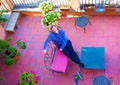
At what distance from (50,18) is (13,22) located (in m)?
1.36

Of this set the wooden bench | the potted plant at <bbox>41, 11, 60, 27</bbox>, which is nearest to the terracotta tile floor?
the wooden bench

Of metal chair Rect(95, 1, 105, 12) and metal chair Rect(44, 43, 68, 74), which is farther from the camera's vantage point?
metal chair Rect(95, 1, 105, 12)

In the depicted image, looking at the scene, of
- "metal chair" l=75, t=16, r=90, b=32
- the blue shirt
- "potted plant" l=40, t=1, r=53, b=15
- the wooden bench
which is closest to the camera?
the blue shirt

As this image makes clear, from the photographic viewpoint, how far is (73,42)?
7090 millimetres

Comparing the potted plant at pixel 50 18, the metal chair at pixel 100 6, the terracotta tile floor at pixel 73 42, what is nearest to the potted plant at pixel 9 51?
the terracotta tile floor at pixel 73 42

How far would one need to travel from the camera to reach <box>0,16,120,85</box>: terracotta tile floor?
6508mm

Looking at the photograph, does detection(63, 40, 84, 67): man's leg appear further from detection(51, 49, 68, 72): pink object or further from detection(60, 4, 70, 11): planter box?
detection(60, 4, 70, 11): planter box

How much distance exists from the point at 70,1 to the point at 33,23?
1.17m

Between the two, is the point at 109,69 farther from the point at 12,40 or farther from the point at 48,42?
the point at 12,40

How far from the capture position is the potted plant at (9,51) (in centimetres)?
670

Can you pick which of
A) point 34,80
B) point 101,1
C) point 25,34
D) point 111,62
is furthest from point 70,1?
point 34,80

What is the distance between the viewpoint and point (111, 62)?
21.5 ft

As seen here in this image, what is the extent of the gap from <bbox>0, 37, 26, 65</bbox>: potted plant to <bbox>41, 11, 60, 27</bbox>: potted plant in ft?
2.37

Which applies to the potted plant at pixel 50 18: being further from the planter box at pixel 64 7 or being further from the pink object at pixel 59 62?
the pink object at pixel 59 62
